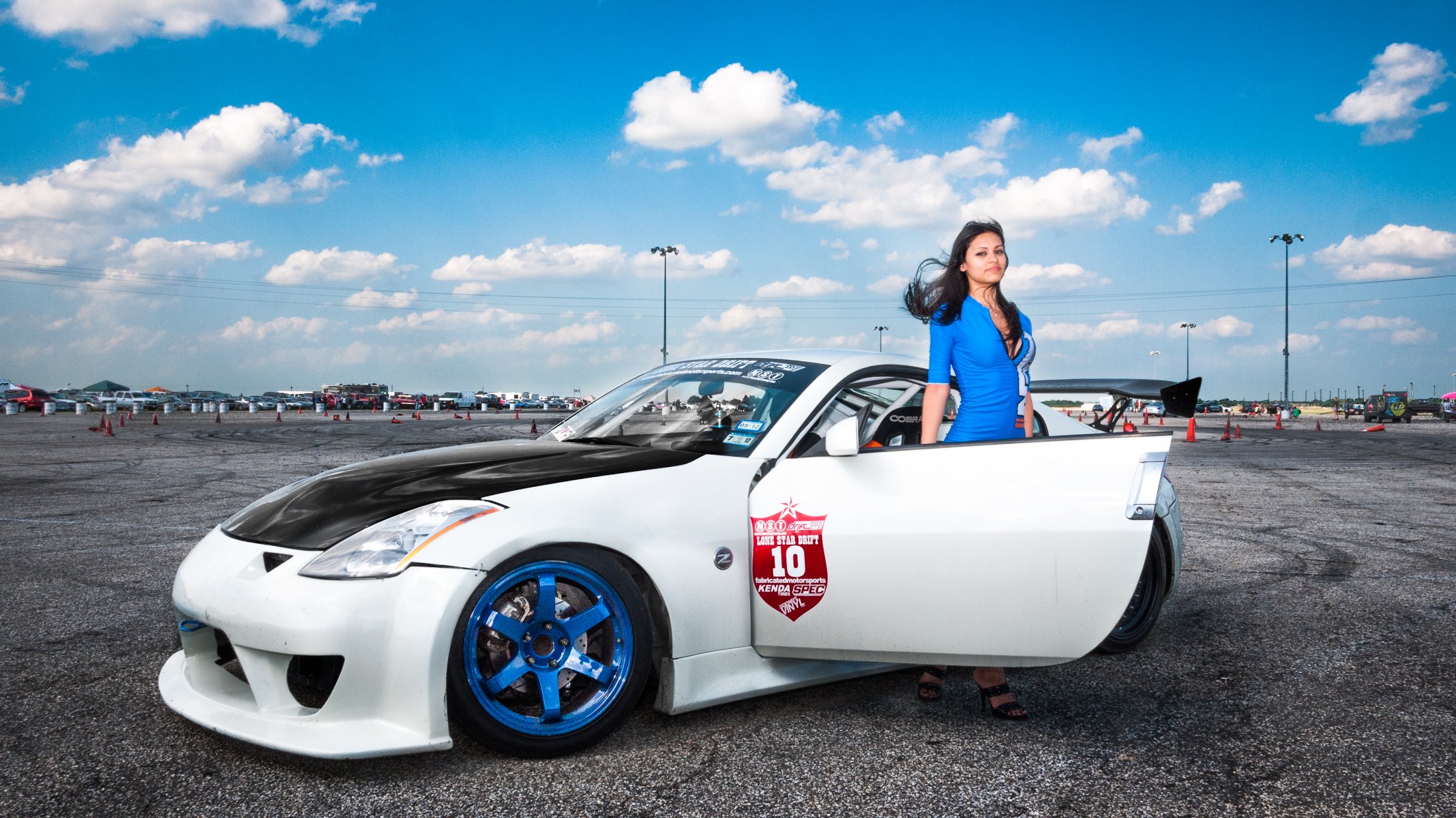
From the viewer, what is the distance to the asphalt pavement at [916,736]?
8.54 feet

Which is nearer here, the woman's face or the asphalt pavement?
the asphalt pavement

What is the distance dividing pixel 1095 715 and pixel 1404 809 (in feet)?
3.13

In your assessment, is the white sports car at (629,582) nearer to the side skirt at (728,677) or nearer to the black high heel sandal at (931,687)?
the side skirt at (728,677)

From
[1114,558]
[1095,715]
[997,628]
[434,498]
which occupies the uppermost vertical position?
[434,498]

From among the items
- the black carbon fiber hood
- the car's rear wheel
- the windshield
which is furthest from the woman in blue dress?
the car's rear wheel

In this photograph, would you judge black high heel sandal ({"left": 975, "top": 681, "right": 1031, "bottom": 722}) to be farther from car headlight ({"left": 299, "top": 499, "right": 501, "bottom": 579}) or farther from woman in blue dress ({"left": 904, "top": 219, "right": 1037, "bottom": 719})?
car headlight ({"left": 299, "top": 499, "right": 501, "bottom": 579})

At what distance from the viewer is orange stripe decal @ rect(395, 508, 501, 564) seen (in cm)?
267

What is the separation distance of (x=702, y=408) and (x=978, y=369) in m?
1.04

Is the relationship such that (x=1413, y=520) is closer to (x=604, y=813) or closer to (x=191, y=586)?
(x=604, y=813)

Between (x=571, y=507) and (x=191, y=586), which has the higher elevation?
(x=571, y=507)

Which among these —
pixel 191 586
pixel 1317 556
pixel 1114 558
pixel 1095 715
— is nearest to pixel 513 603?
pixel 191 586

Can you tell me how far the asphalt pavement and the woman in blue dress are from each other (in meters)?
0.48

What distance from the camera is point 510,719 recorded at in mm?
2807

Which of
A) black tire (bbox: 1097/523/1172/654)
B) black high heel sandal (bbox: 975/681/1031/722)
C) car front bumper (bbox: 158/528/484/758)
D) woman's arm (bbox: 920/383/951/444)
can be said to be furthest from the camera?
black tire (bbox: 1097/523/1172/654)
